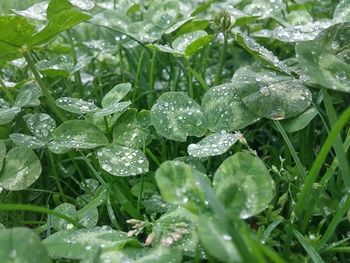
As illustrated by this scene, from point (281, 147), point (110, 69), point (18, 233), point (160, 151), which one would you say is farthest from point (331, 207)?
point (110, 69)

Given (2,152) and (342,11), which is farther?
(342,11)

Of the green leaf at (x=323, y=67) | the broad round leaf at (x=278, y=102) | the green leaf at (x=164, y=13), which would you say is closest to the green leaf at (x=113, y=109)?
the broad round leaf at (x=278, y=102)

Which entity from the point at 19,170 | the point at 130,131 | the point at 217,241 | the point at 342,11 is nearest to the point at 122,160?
the point at 130,131

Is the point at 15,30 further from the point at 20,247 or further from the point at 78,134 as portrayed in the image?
the point at 20,247

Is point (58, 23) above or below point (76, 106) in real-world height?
above

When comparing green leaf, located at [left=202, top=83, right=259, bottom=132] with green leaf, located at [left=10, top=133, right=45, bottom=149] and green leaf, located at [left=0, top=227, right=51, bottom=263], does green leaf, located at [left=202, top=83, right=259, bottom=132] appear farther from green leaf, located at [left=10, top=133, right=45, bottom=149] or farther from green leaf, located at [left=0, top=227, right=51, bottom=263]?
green leaf, located at [left=0, top=227, right=51, bottom=263]

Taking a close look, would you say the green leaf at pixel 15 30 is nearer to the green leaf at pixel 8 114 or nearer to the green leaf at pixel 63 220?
the green leaf at pixel 8 114

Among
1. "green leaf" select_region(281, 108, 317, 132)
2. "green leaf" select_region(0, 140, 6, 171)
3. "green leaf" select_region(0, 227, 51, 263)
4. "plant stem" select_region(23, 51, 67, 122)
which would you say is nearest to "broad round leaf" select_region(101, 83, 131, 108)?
"plant stem" select_region(23, 51, 67, 122)
